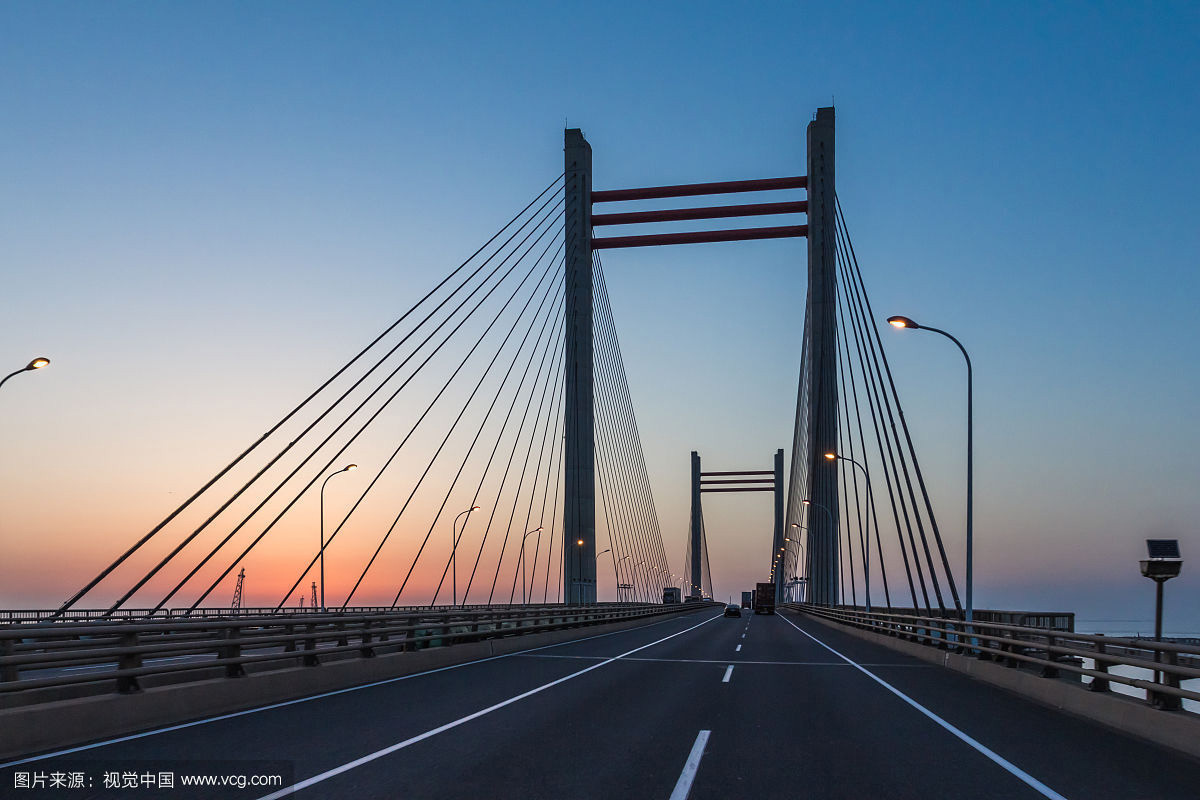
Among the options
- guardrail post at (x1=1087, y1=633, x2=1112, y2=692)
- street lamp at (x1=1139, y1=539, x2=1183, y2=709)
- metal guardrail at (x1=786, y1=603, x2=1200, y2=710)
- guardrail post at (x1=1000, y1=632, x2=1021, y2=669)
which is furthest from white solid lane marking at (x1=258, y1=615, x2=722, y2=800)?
street lamp at (x1=1139, y1=539, x2=1183, y2=709)

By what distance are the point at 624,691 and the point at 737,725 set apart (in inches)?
146

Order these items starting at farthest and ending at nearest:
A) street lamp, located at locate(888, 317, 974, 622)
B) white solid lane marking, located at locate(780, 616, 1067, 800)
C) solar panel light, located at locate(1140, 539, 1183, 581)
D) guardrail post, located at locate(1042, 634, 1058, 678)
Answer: street lamp, located at locate(888, 317, 974, 622) → solar panel light, located at locate(1140, 539, 1183, 581) → guardrail post, located at locate(1042, 634, 1058, 678) → white solid lane marking, located at locate(780, 616, 1067, 800)

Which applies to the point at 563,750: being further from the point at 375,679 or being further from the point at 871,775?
the point at 375,679

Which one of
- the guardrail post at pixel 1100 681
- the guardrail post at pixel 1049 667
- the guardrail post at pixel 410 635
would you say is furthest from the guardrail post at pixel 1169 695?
the guardrail post at pixel 410 635

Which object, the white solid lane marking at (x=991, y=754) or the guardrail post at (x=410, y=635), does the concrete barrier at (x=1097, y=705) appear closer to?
the white solid lane marking at (x=991, y=754)

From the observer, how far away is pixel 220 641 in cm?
1202

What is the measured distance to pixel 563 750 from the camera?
897cm

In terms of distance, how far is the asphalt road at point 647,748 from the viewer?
7.48 m

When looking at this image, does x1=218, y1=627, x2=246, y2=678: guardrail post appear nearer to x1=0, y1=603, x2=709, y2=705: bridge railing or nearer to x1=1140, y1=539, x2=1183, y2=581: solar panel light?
x1=0, y1=603, x2=709, y2=705: bridge railing

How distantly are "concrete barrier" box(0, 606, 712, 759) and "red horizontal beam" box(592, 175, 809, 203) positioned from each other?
21395 mm

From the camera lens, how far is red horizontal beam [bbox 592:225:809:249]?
119 feet

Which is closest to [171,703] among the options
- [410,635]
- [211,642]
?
[211,642]

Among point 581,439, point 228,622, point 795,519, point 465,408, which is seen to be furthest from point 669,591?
point 228,622

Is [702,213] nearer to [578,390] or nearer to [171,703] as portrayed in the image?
[578,390]
